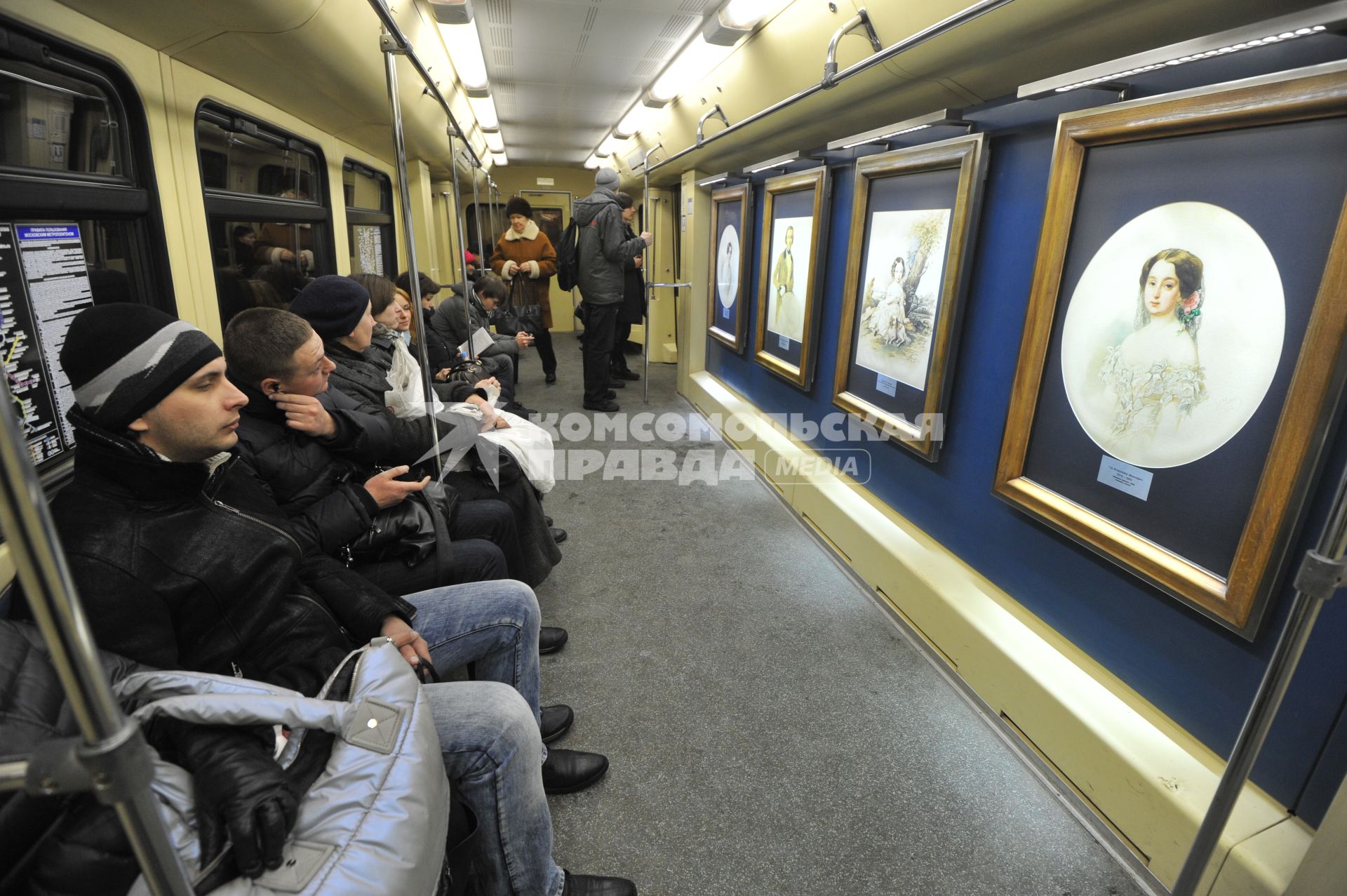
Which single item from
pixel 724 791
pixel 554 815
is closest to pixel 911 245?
pixel 724 791

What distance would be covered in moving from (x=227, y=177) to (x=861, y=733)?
312 centimetres

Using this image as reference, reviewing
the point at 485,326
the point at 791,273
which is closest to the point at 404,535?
the point at 791,273

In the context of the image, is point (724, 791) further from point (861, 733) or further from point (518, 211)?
point (518, 211)

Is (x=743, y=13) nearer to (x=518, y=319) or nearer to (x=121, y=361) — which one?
(x=121, y=361)

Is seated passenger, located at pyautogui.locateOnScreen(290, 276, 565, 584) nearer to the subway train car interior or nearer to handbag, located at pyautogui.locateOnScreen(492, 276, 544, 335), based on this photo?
the subway train car interior

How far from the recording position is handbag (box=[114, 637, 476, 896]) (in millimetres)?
919

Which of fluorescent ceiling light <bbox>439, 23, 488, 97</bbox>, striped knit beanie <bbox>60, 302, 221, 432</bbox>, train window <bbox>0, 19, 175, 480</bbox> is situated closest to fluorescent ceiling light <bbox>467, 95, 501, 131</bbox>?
fluorescent ceiling light <bbox>439, 23, 488, 97</bbox>

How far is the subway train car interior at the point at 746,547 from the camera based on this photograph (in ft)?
3.44

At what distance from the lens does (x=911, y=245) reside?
278 centimetres

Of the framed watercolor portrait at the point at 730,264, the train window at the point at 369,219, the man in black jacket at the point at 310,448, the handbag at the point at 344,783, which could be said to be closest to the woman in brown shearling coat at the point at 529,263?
the train window at the point at 369,219

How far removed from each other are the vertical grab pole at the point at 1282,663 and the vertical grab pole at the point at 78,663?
1.45m

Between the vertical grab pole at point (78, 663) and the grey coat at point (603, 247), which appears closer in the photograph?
the vertical grab pole at point (78, 663)

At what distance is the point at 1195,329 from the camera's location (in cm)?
163

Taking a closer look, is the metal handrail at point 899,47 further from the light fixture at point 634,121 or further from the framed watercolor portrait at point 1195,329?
the light fixture at point 634,121
